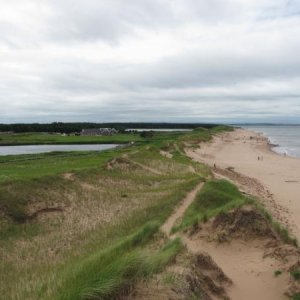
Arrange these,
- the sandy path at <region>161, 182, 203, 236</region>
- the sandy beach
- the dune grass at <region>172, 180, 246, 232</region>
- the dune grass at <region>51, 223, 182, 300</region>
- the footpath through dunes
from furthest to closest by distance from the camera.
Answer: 1. the sandy beach
2. the dune grass at <region>172, 180, 246, 232</region>
3. the sandy path at <region>161, 182, 203, 236</region>
4. the footpath through dunes
5. the dune grass at <region>51, 223, 182, 300</region>

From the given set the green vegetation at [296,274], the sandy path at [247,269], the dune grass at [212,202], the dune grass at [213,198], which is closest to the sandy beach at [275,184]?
the dune grass at [212,202]

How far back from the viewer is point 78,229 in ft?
63.9

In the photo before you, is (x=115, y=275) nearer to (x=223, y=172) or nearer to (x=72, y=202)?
(x=72, y=202)

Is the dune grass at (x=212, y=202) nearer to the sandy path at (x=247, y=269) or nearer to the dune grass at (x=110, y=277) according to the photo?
the sandy path at (x=247, y=269)

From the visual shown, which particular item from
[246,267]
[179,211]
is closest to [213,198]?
[179,211]

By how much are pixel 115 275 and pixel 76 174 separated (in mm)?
19642

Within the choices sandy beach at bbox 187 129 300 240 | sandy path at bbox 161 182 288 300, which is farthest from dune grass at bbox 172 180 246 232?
sandy path at bbox 161 182 288 300

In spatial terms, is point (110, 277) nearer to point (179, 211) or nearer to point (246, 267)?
point (246, 267)

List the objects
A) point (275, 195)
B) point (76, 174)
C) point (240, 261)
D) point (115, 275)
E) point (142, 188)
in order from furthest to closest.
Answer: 1. point (275, 195)
2. point (142, 188)
3. point (76, 174)
4. point (240, 261)
5. point (115, 275)

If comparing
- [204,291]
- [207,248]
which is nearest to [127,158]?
[207,248]

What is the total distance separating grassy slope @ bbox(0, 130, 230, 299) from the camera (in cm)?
891

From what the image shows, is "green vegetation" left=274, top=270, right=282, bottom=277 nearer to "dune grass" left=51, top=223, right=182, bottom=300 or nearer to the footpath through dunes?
the footpath through dunes

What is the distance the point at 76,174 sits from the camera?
27.5 m

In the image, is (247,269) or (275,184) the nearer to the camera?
(247,269)
